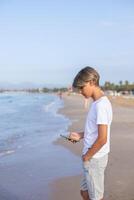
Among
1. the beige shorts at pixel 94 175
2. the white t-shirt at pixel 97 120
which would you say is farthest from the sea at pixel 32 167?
the white t-shirt at pixel 97 120

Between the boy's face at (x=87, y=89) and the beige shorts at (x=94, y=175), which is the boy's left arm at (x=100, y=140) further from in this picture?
the boy's face at (x=87, y=89)

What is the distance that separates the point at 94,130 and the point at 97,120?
126 mm

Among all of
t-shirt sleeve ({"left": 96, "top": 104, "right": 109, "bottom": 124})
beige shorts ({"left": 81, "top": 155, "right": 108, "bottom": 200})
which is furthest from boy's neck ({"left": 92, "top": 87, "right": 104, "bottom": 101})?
beige shorts ({"left": 81, "top": 155, "right": 108, "bottom": 200})

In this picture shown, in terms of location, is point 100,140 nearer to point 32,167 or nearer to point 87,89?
A: point 87,89

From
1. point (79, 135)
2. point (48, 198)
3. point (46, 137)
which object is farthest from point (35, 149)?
point (79, 135)

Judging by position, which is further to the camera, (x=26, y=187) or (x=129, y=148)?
(x=129, y=148)

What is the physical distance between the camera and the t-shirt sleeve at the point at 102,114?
12.4 ft

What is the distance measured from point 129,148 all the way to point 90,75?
6.82m

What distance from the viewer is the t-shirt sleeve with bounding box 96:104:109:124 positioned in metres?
3.79

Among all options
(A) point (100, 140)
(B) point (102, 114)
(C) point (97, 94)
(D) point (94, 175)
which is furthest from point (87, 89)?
(D) point (94, 175)

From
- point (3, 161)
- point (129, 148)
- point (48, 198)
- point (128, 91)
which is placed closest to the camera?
point (48, 198)

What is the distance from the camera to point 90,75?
388 centimetres

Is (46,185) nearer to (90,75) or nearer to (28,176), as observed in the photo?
(28,176)

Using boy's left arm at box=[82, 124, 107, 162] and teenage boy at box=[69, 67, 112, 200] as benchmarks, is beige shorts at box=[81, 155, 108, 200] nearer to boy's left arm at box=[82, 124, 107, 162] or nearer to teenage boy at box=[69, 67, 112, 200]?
teenage boy at box=[69, 67, 112, 200]
